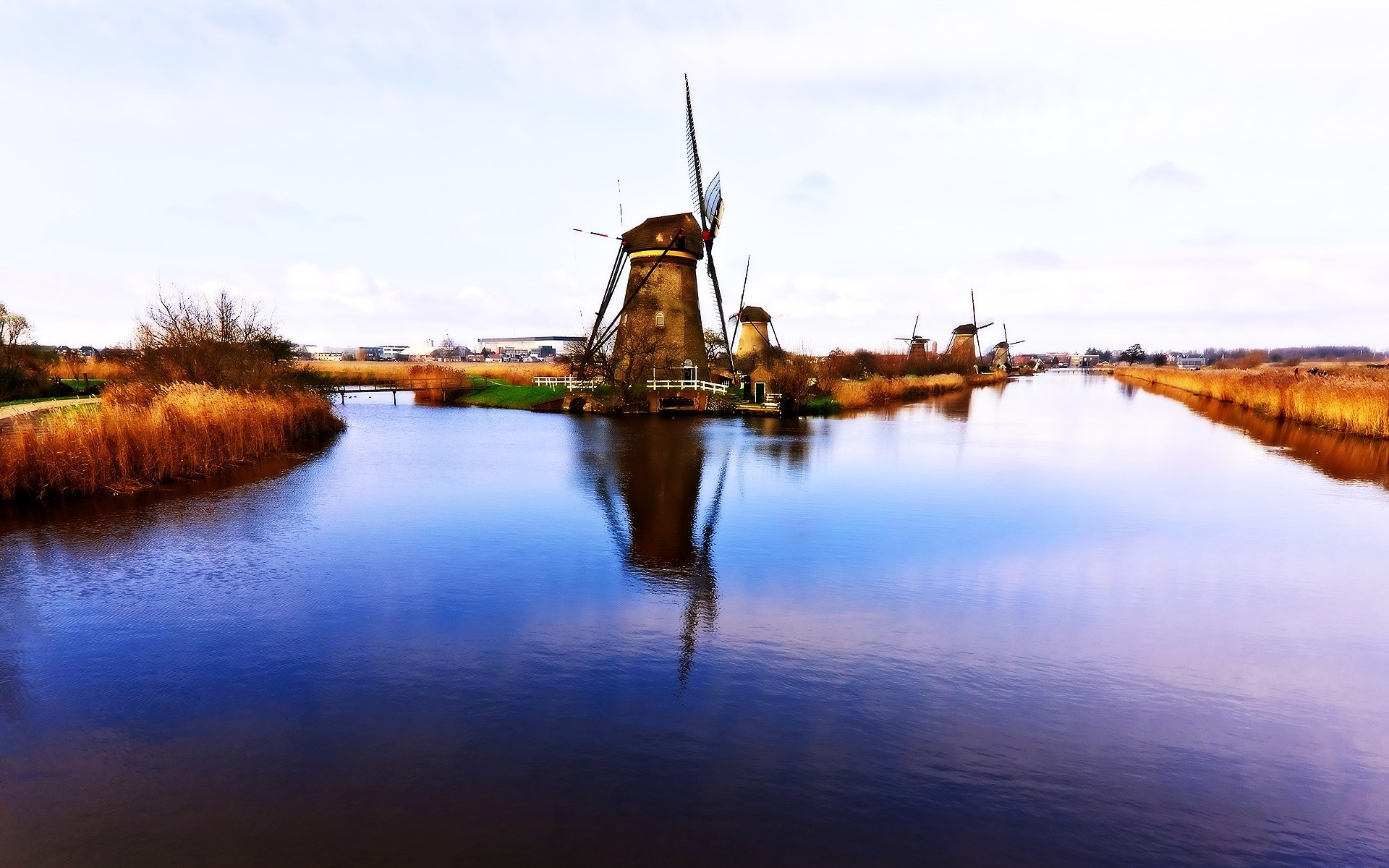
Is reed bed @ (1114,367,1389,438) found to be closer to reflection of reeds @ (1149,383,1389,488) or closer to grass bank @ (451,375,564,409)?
reflection of reeds @ (1149,383,1389,488)

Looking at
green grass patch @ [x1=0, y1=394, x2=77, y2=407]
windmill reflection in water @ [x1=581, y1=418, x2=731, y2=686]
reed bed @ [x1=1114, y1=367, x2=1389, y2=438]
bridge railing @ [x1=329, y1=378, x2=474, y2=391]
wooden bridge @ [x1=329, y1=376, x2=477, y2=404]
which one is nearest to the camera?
windmill reflection in water @ [x1=581, y1=418, x2=731, y2=686]

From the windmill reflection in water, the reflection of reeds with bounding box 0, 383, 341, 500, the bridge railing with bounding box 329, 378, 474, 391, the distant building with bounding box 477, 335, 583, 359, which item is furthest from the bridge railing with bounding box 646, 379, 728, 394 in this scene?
the distant building with bounding box 477, 335, 583, 359

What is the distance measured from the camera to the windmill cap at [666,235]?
1298 inches

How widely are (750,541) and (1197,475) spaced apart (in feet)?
42.4

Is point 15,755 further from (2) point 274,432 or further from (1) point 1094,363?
(1) point 1094,363

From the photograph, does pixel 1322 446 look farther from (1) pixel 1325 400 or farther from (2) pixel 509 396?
(2) pixel 509 396

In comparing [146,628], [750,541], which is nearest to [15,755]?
[146,628]

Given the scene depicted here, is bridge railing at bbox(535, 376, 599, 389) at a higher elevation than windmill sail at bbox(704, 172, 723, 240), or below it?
below

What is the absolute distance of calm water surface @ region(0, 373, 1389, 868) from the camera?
4379 mm

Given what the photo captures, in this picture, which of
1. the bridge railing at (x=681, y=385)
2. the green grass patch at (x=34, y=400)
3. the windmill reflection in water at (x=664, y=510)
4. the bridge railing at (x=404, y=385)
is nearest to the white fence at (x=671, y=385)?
the bridge railing at (x=681, y=385)

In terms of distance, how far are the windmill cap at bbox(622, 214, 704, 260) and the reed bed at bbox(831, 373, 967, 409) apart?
397 inches

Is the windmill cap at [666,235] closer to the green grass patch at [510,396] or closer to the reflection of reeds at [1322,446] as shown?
the green grass patch at [510,396]

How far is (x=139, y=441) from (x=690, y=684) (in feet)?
46.3

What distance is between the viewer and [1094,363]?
504 feet
